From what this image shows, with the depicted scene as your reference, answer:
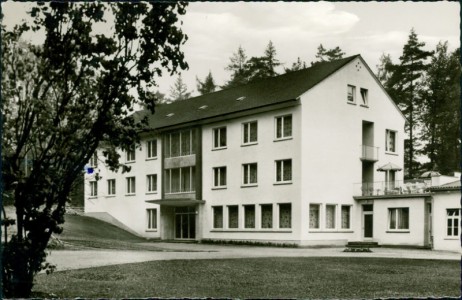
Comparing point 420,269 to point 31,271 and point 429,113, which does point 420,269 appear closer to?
point 429,113

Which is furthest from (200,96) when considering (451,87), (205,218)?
(451,87)

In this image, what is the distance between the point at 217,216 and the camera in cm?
3550

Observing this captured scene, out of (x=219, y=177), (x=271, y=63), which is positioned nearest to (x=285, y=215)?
(x=219, y=177)

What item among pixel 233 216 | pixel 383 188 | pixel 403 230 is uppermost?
pixel 383 188

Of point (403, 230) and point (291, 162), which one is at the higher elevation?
point (291, 162)

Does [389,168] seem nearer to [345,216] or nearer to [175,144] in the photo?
[345,216]

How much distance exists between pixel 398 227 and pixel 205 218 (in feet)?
37.1

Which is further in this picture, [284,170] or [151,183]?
[151,183]

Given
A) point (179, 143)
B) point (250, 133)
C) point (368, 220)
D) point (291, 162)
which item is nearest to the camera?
point (291, 162)

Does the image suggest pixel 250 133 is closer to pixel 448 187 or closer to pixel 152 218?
pixel 152 218

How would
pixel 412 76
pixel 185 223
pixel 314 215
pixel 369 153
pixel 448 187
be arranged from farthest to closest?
pixel 185 223 < pixel 369 153 < pixel 314 215 < pixel 448 187 < pixel 412 76

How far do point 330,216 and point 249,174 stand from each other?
5083 millimetres

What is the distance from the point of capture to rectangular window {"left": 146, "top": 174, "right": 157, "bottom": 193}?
130 feet

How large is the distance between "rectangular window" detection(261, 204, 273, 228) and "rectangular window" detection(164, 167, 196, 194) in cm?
585
